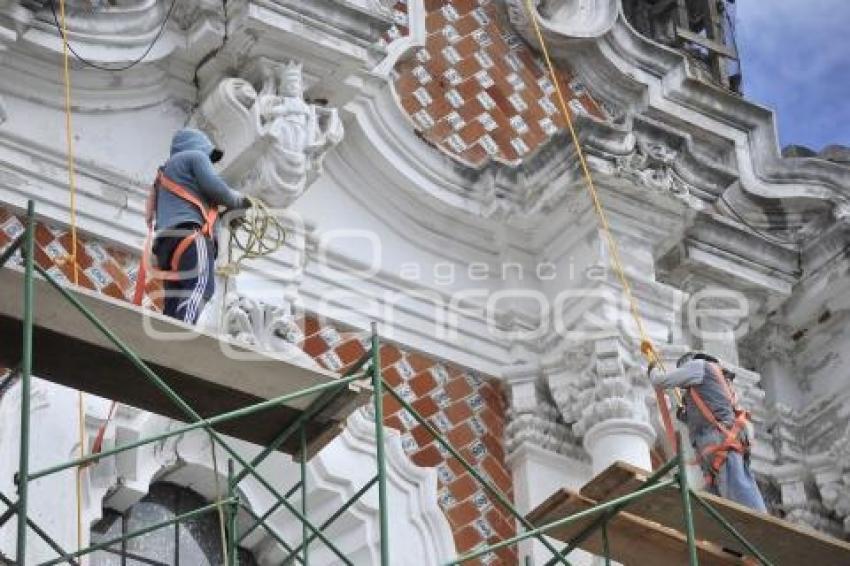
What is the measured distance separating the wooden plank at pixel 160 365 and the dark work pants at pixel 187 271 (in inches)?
22.5

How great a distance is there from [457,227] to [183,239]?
3294mm

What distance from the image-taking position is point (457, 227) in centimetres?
1577

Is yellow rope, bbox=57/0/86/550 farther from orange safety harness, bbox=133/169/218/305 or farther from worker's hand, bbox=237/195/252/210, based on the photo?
worker's hand, bbox=237/195/252/210

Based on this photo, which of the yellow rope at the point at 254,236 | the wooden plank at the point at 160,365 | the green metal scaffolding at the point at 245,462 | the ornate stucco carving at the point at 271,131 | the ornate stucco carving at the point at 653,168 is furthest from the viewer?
the ornate stucco carving at the point at 653,168

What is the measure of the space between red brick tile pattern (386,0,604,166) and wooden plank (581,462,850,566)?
10.6ft

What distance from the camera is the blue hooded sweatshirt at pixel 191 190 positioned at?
12750 millimetres

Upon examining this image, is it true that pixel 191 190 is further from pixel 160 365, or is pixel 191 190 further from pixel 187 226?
pixel 160 365

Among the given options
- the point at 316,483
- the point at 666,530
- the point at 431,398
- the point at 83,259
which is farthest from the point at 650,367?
the point at 83,259

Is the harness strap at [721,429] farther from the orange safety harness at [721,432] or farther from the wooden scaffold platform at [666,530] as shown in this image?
the wooden scaffold platform at [666,530]

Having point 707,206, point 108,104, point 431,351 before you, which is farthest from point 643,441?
point 108,104

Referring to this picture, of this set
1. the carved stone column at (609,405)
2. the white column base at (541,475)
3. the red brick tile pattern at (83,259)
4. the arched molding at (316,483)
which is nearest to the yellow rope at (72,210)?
the red brick tile pattern at (83,259)

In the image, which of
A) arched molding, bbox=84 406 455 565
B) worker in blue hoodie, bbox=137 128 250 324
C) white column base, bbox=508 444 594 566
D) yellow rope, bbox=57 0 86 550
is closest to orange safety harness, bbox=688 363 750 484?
white column base, bbox=508 444 594 566

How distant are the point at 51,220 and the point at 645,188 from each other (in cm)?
343

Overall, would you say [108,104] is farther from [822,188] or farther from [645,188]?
[822,188]
